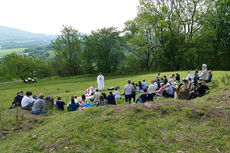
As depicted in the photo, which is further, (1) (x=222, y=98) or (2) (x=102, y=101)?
(2) (x=102, y=101)

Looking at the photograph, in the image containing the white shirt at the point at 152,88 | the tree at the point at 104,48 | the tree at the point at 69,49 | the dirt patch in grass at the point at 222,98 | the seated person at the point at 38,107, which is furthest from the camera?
Answer: the tree at the point at 69,49

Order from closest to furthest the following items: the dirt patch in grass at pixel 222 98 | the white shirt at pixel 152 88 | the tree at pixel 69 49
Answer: the dirt patch in grass at pixel 222 98
the white shirt at pixel 152 88
the tree at pixel 69 49

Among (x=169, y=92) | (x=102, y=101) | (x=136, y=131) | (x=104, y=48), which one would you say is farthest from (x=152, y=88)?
(x=104, y=48)

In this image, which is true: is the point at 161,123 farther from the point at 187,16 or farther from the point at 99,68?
the point at 99,68

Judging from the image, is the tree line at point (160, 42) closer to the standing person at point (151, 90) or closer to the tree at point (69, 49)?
the tree at point (69, 49)

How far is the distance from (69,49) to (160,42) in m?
27.9

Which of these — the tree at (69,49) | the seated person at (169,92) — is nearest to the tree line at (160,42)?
the tree at (69,49)

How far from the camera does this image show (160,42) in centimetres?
4038

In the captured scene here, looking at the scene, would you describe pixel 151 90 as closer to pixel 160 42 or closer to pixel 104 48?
pixel 160 42

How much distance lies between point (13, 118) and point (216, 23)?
127 feet

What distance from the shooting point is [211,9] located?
34.8 metres

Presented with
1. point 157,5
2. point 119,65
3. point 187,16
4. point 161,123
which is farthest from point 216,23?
point 161,123

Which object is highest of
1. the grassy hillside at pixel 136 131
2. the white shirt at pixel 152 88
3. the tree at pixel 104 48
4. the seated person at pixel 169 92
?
the tree at pixel 104 48

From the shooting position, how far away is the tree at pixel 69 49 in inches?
2007
